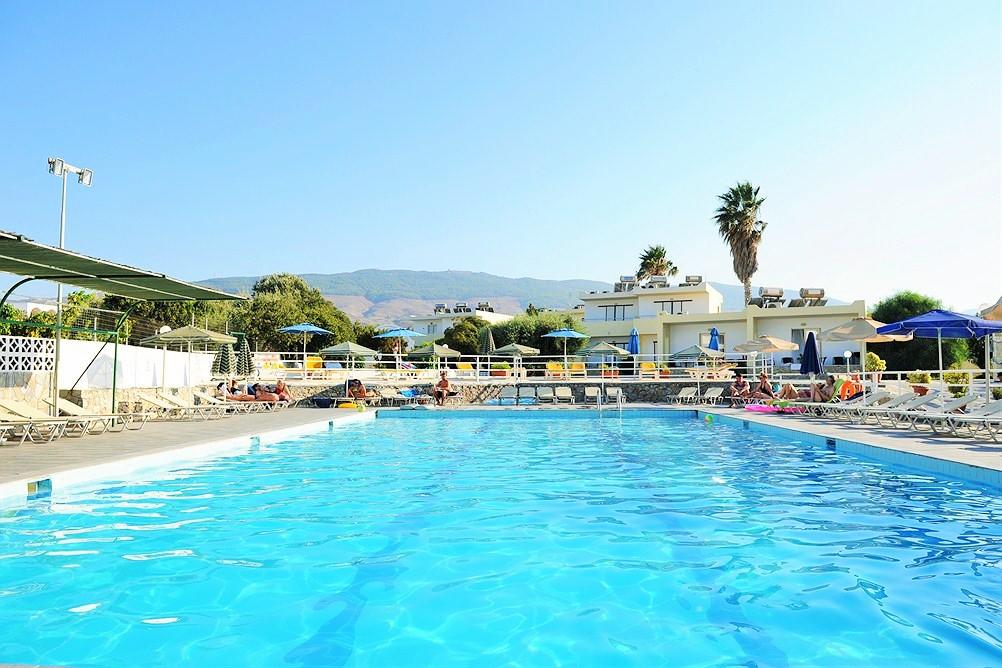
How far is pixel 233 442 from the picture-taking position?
428 inches

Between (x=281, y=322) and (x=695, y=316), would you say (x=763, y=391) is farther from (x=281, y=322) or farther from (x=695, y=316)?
(x=281, y=322)

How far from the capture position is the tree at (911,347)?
35125 millimetres

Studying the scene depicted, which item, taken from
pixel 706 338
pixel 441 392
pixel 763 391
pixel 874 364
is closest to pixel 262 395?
pixel 441 392

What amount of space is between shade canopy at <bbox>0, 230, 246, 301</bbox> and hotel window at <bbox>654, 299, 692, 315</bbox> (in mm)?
36059

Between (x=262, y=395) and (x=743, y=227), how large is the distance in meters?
28.7

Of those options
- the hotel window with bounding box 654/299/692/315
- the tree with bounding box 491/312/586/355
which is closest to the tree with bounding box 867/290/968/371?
the hotel window with bounding box 654/299/692/315

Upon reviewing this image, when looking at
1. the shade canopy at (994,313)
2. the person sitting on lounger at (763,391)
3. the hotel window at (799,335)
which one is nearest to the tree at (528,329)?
the hotel window at (799,335)

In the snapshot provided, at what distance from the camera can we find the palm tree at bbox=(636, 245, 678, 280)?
5281 centimetres

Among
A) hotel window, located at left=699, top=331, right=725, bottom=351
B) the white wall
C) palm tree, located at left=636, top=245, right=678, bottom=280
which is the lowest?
the white wall

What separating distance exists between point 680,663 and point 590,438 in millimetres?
10180

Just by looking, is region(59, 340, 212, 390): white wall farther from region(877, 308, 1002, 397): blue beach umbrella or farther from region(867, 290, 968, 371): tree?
region(867, 290, 968, 371): tree

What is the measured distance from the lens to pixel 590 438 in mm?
13656

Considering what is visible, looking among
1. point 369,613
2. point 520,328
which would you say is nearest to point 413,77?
point 369,613

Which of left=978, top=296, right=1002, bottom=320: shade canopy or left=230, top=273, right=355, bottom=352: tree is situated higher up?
left=230, top=273, right=355, bottom=352: tree
